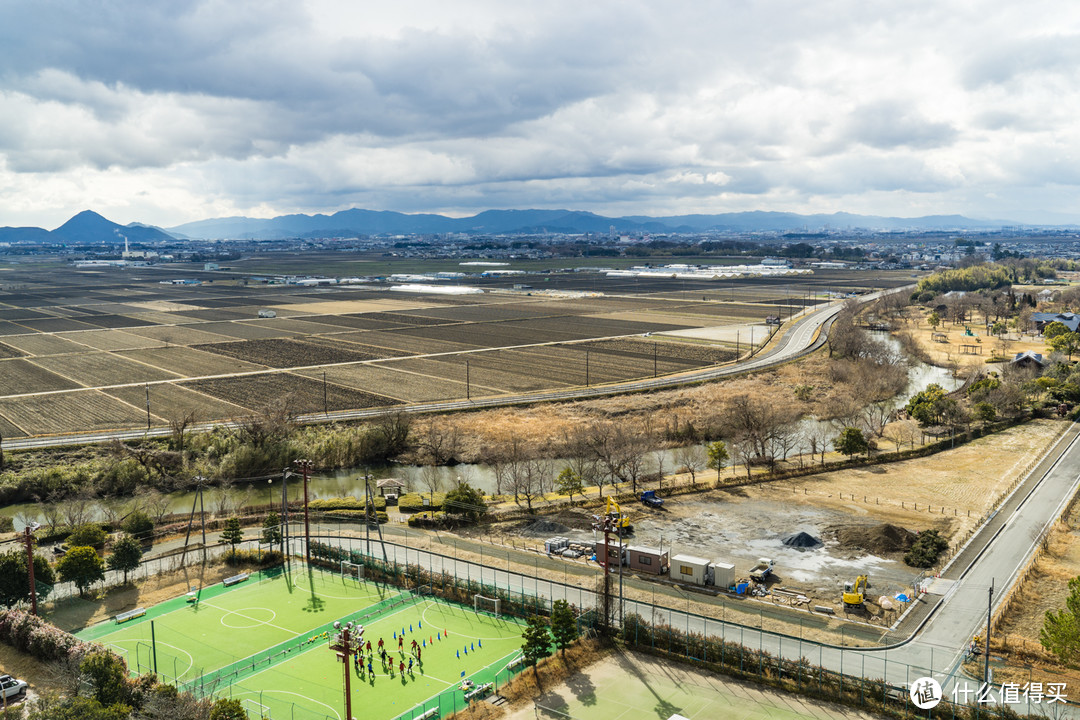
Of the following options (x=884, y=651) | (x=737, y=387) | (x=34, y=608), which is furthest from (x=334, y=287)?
(x=884, y=651)

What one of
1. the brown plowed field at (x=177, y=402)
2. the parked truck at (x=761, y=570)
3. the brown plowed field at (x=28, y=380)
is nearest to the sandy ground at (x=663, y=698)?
the parked truck at (x=761, y=570)

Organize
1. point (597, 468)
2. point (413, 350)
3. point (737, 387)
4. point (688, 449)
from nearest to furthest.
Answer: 1. point (597, 468)
2. point (688, 449)
3. point (737, 387)
4. point (413, 350)

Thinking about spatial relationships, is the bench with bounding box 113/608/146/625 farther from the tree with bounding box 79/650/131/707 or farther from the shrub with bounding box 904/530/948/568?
the shrub with bounding box 904/530/948/568

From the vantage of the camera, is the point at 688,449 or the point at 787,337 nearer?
the point at 688,449

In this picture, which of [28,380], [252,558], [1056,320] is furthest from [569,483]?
[1056,320]

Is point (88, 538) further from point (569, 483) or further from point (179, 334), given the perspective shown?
point (179, 334)

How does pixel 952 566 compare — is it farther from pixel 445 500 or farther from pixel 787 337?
pixel 787 337
